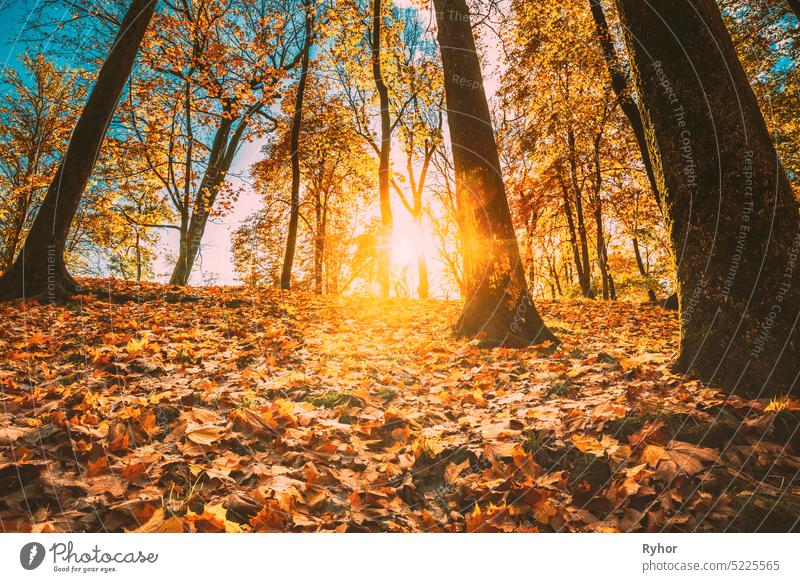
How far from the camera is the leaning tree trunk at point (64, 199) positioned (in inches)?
237

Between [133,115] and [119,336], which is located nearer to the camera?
[119,336]

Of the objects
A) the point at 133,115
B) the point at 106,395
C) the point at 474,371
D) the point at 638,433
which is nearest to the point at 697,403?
the point at 638,433

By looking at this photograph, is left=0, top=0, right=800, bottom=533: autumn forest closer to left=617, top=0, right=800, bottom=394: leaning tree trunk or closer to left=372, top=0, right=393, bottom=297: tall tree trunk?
left=617, top=0, right=800, bottom=394: leaning tree trunk

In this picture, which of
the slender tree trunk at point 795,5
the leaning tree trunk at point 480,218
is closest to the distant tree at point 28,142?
the leaning tree trunk at point 480,218

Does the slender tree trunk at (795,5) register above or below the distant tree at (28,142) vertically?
below

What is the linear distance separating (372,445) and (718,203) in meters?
3.06

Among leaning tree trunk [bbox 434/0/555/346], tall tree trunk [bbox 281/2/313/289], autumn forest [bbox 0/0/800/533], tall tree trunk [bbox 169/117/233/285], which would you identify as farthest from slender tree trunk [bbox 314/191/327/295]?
leaning tree trunk [bbox 434/0/555/346]

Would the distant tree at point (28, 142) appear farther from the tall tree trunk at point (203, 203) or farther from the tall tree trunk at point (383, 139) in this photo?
the tall tree trunk at point (383, 139)

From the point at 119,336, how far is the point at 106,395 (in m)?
1.74

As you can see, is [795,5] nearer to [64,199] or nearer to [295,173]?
[295,173]

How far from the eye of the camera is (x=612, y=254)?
3095 cm

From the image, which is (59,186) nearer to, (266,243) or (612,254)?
(266,243)
